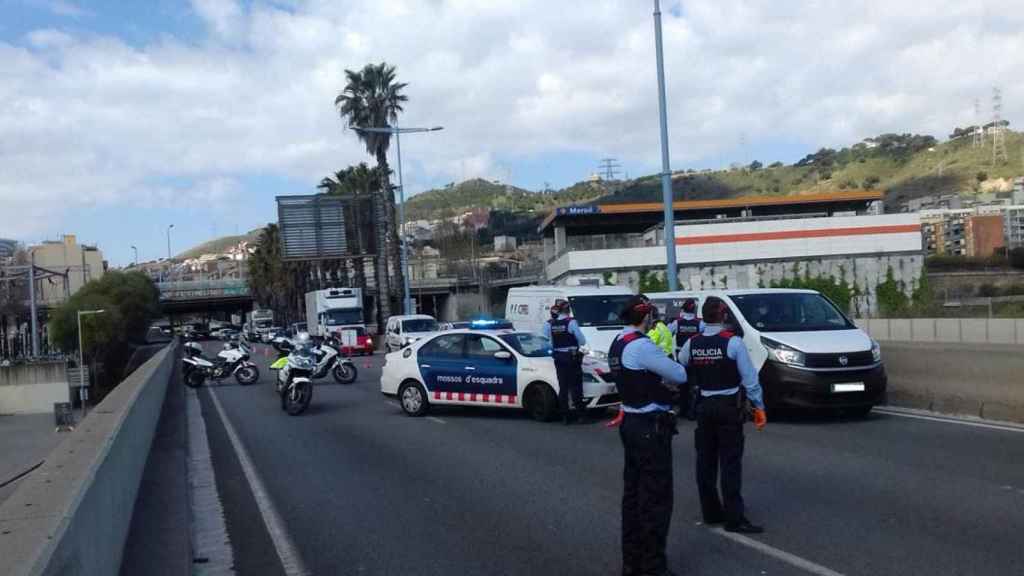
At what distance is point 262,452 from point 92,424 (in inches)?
171

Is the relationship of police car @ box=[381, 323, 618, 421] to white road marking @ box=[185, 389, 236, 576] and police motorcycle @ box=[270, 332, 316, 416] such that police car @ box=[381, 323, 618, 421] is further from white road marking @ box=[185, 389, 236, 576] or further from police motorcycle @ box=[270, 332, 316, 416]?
white road marking @ box=[185, 389, 236, 576]

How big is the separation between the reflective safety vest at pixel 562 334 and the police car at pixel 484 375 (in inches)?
29.1

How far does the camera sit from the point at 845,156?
428 ft

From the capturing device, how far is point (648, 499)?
20.7ft

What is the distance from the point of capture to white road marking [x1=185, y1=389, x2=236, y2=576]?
757 centimetres

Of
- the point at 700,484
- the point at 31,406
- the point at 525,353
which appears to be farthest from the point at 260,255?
the point at 700,484

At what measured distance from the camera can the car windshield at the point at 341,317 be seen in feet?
149

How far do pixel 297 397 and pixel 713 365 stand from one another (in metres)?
11.8

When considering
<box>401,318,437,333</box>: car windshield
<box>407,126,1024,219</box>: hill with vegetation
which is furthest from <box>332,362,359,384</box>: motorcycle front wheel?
<box>407,126,1024,219</box>: hill with vegetation

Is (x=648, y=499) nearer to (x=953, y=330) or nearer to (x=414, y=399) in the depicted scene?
(x=414, y=399)

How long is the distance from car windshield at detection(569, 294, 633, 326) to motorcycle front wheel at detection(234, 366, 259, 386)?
12.9 meters

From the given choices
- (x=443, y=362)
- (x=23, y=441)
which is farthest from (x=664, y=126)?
(x=23, y=441)

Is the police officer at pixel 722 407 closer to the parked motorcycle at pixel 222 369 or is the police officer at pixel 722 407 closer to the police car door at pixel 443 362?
the police car door at pixel 443 362

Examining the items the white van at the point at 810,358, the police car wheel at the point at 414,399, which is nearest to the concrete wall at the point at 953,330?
the white van at the point at 810,358
